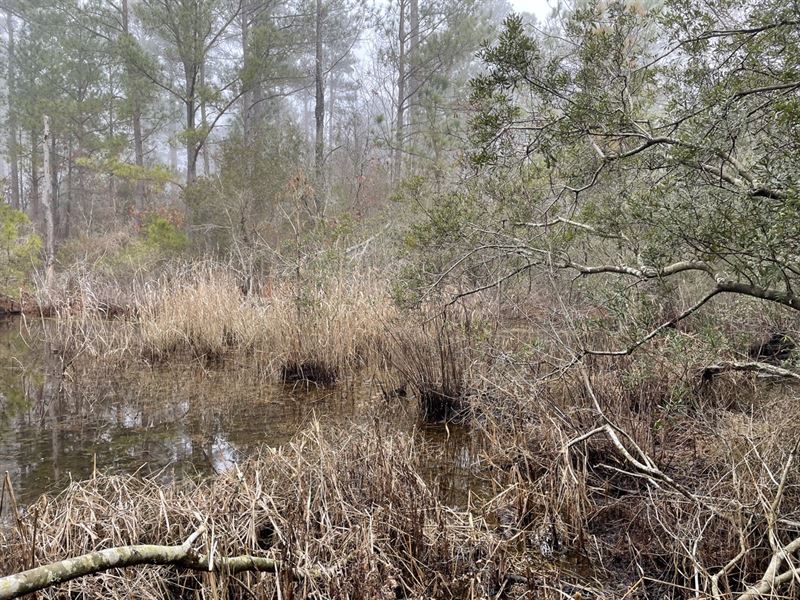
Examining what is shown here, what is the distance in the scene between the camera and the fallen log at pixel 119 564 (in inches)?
47.9

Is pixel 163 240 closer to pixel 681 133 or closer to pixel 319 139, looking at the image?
pixel 319 139

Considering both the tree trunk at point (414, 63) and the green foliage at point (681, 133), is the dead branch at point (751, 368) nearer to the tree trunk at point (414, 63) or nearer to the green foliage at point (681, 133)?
the green foliage at point (681, 133)

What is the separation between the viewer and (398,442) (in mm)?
3184

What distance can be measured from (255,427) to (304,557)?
296 cm

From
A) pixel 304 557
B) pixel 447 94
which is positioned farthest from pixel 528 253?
pixel 447 94

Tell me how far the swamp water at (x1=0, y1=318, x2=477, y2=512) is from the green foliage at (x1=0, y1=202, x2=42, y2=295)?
18.2 feet

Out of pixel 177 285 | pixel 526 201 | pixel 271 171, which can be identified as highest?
pixel 271 171

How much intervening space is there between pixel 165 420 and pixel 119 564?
393 cm

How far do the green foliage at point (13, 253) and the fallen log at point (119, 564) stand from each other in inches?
468

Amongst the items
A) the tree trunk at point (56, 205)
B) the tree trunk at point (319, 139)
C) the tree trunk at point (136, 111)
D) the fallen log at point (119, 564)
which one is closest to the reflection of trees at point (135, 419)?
the fallen log at point (119, 564)

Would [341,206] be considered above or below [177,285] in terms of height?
above

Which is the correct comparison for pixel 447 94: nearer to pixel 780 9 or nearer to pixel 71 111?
pixel 71 111

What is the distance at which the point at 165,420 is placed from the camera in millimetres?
5113

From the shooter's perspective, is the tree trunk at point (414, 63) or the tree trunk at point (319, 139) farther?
the tree trunk at point (414, 63)
